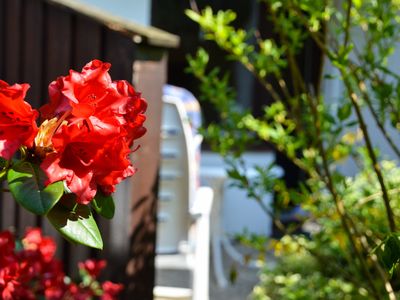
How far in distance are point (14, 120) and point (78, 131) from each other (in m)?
0.08

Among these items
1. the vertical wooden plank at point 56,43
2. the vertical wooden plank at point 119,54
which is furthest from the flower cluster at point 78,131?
the vertical wooden plank at point 56,43

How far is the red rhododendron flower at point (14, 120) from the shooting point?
773 millimetres

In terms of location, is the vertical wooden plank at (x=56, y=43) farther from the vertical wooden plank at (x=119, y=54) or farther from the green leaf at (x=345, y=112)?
the green leaf at (x=345, y=112)

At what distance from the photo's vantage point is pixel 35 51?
2.50m

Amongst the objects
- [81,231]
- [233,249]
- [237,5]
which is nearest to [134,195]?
[81,231]

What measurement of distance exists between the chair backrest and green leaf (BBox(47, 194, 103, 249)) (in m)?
2.20

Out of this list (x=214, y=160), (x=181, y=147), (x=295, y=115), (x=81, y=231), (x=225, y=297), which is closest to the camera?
(x=81, y=231)

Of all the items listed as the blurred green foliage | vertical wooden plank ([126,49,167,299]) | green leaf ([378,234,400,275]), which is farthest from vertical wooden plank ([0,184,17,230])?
green leaf ([378,234,400,275])

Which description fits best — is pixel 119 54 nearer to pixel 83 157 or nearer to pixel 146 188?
pixel 146 188

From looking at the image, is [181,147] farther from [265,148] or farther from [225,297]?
[265,148]

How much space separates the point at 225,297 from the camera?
456cm

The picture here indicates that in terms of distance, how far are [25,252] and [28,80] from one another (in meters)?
1.15

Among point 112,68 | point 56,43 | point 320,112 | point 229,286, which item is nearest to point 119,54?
point 112,68

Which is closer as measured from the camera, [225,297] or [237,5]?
[225,297]
